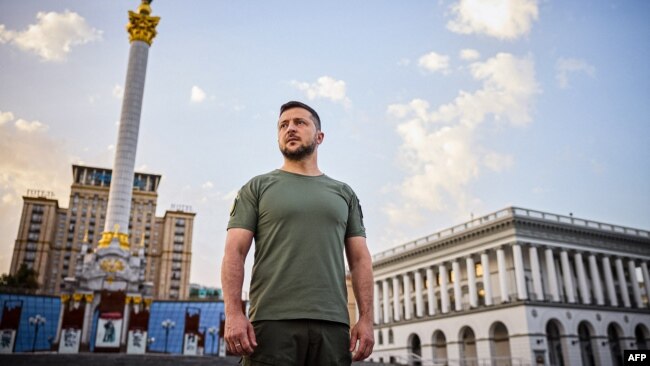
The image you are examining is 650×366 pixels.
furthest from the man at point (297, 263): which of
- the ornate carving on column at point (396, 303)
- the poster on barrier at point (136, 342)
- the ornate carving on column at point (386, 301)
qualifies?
the ornate carving on column at point (386, 301)

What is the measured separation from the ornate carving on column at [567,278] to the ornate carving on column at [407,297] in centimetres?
2015

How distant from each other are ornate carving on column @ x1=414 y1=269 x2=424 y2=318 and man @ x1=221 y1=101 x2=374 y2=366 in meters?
64.4

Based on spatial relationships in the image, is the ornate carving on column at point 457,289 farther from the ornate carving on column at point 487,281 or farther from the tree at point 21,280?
the tree at point 21,280

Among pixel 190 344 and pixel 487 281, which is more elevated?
pixel 487 281

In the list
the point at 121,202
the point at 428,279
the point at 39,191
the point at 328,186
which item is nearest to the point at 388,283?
the point at 428,279

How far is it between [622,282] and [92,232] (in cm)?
10633

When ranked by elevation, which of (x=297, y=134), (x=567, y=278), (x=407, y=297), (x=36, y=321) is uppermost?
(x=567, y=278)

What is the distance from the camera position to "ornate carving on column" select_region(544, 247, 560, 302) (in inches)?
2092

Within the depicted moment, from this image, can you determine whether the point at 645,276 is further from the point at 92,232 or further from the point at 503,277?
the point at 92,232

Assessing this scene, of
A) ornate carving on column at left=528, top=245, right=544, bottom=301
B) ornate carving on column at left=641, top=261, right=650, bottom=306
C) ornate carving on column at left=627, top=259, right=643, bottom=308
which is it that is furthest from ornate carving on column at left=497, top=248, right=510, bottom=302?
ornate carving on column at left=641, top=261, right=650, bottom=306

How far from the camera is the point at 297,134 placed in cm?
453

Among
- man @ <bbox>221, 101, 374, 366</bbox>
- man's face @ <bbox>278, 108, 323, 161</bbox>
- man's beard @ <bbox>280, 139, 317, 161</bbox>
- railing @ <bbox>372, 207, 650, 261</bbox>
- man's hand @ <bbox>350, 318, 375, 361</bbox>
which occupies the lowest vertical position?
man's hand @ <bbox>350, 318, 375, 361</bbox>

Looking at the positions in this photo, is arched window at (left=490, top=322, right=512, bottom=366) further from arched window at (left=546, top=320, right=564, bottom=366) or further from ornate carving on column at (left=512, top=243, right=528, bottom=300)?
ornate carving on column at (left=512, top=243, right=528, bottom=300)

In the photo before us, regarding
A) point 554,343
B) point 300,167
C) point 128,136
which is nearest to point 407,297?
point 554,343
